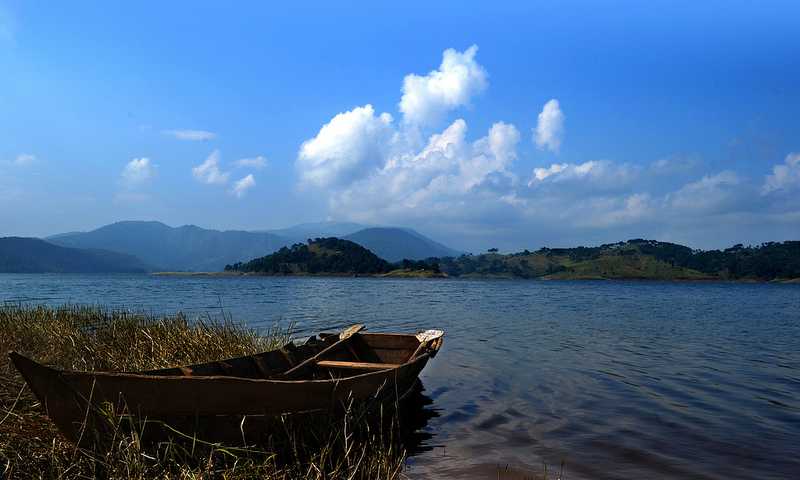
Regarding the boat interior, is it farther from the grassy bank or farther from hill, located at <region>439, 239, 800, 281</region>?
hill, located at <region>439, 239, 800, 281</region>

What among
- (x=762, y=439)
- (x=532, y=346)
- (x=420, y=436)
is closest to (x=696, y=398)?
(x=762, y=439)

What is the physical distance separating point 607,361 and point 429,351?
1127cm

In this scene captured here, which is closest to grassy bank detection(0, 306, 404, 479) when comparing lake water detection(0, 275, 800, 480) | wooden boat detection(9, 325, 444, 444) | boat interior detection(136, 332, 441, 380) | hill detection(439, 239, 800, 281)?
wooden boat detection(9, 325, 444, 444)

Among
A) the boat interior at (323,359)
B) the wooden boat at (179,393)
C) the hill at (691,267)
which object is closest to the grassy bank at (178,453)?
the wooden boat at (179,393)

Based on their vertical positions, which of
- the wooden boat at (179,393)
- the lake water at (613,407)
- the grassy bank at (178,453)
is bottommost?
the lake water at (613,407)

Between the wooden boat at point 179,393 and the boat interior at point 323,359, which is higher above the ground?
the wooden boat at point 179,393

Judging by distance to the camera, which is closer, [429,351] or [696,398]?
[429,351]

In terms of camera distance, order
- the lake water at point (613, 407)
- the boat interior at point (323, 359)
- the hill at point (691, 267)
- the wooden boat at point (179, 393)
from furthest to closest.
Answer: the hill at point (691, 267) → the lake water at point (613, 407) → the boat interior at point (323, 359) → the wooden boat at point (179, 393)

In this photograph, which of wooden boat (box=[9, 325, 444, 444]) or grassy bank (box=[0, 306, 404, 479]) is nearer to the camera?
wooden boat (box=[9, 325, 444, 444])

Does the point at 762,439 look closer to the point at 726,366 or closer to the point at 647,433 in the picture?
the point at 647,433

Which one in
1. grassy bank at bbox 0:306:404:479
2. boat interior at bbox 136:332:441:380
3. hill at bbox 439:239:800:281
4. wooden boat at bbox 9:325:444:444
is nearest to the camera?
wooden boat at bbox 9:325:444:444

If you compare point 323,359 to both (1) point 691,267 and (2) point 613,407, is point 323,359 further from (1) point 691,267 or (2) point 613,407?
(1) point 691,267

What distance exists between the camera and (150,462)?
650 centimetres

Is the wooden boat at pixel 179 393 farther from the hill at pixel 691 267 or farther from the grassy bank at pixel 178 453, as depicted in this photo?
the hill at pixel 691 267
